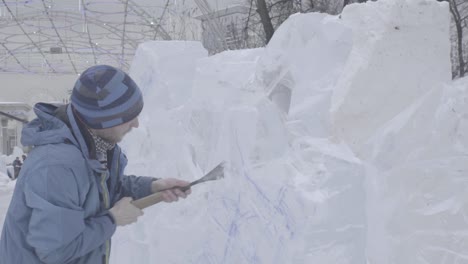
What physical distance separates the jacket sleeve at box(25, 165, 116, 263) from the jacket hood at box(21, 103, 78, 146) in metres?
0.11

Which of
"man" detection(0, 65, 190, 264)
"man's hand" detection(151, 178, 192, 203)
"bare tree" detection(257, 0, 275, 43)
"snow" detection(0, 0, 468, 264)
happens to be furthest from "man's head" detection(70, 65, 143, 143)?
"bare tree" detection(257, 0, 275, 43)

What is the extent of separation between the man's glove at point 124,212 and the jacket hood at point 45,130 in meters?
0.26

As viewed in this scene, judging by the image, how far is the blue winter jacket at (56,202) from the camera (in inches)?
63.8

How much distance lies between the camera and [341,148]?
207 centimetres

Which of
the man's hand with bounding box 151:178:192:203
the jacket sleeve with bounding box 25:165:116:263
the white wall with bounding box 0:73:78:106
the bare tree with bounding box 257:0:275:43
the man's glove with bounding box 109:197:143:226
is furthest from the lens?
the white wall with bounding box 0:73:78:106

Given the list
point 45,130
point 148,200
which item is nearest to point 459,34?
point 148,200

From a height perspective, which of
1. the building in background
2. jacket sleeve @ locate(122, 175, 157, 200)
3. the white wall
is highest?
jacket sleeve @ locate(122, 175, 157, 200)

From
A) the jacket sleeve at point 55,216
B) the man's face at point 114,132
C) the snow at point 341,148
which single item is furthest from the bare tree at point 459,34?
the jacket sleeve at point 55,216

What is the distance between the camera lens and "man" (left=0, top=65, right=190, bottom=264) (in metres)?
1.63

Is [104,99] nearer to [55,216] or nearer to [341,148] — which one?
[55,216]

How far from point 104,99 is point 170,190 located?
0.50 m

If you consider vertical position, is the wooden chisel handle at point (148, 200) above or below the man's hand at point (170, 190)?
above

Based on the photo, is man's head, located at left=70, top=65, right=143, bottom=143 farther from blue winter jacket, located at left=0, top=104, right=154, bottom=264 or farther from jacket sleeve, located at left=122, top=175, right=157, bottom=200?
jacket sleeve, located at left=122, top=175, right=157, bottom=200

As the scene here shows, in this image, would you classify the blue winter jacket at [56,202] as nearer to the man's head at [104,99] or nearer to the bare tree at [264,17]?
the man's head at [104,99]
